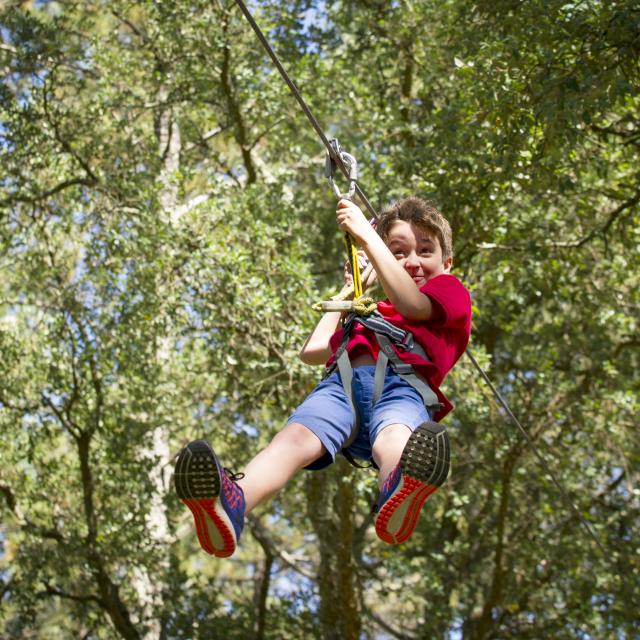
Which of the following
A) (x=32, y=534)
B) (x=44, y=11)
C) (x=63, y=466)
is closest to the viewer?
(x=32, y=534)

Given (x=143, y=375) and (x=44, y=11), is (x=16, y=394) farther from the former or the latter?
(x=44, y=11)

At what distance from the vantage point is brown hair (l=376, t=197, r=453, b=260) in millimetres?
3320

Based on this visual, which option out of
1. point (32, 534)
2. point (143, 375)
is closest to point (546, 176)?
point (143, 375)

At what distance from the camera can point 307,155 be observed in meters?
10.2

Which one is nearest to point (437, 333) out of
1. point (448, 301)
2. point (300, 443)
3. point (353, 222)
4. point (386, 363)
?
point (448, 301)

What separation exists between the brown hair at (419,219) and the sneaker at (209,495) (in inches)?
43.7

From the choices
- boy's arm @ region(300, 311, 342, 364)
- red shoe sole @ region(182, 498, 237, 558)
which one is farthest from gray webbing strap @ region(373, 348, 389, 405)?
red shoe sole @ region(182, 498, 237, 558)

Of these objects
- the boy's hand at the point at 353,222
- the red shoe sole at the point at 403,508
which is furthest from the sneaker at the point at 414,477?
the boy's hand at the point at 353,222

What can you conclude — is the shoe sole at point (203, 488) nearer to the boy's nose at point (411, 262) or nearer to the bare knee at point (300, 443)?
the bare knee at point (300, 443)

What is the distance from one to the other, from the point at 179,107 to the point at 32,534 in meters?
4.08

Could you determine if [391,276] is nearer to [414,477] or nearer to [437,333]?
[437,333]

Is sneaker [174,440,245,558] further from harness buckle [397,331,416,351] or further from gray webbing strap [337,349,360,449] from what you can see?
harness buckle [397,331,416,351]

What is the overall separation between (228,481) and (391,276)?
0.78 m

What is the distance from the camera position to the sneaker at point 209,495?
255 centimetres
